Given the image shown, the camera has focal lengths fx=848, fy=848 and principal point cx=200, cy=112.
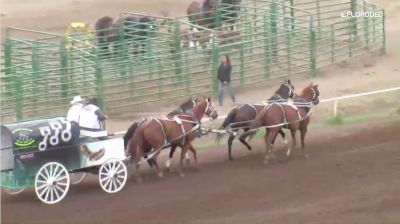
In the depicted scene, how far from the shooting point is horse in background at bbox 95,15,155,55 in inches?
843

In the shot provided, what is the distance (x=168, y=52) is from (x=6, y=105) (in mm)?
4614

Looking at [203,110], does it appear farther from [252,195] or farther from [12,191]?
[12,191]

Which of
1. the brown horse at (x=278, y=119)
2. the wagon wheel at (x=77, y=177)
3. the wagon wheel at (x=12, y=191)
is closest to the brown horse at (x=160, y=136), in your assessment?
the wagon wheel at (x=77, y=177)

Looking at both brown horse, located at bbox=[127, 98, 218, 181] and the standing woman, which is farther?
the standing woman

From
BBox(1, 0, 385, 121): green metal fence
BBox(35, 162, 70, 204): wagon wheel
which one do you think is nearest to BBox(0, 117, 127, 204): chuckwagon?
BBox(35, 162, 70, 204): wagon wheel

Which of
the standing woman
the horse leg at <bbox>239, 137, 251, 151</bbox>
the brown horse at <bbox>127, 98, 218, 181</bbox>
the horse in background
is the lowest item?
the horse leg at <bbox>239, 137, 251, 151</bbox>

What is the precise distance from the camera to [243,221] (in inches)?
489

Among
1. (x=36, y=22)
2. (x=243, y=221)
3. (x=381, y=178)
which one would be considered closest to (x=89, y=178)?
(x=243, y=221)

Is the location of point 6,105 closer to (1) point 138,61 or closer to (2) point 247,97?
(1) point 138,61

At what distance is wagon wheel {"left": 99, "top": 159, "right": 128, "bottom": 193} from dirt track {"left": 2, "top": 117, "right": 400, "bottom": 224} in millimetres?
155

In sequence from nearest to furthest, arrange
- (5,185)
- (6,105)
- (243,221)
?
1. (243,221)
2. (5,185)
3. (6,105)

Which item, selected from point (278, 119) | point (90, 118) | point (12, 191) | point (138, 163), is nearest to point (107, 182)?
point (138, 163)

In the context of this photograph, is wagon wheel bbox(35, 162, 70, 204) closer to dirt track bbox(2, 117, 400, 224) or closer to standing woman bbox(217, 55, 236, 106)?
dirt track bbox(2, 117, 400, 224)

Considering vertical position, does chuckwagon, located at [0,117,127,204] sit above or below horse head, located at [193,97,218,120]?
below
